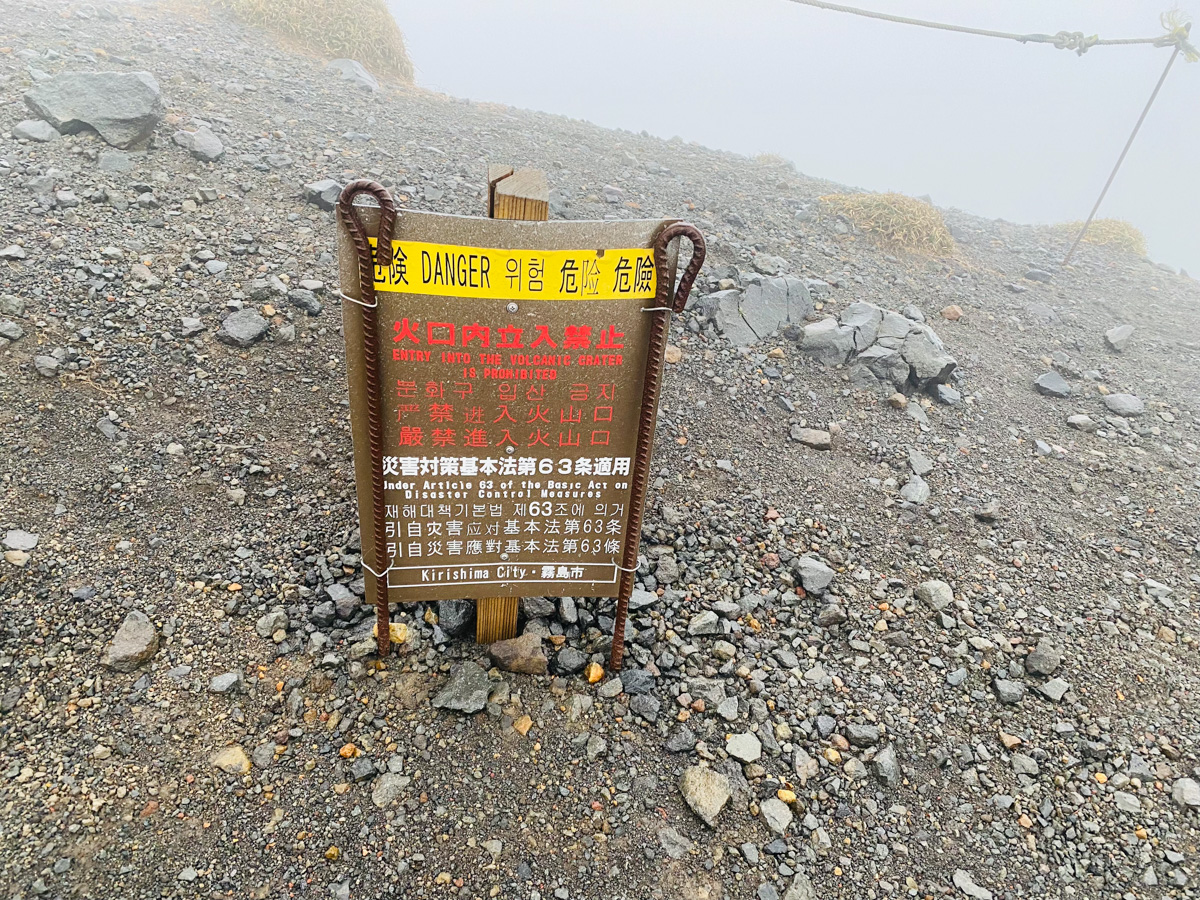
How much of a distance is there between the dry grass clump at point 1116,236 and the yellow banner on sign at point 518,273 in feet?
55.5

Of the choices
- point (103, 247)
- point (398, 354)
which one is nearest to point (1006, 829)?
point (398, 354)

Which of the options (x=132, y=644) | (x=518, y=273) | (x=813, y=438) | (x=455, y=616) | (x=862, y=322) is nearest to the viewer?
(x=518, y=273)

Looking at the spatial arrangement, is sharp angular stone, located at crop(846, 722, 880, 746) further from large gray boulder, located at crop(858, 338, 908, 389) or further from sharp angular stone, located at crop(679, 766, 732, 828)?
large gray boulder, located at crop(858, 338, 908, 389)

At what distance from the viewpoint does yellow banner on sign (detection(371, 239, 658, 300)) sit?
8.77 ft

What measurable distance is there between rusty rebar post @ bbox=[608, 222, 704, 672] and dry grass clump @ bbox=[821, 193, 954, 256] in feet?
30.4

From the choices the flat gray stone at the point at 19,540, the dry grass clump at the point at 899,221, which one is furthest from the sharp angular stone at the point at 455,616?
the dry grass clump at the point at 899,221

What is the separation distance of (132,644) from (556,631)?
7.84ft

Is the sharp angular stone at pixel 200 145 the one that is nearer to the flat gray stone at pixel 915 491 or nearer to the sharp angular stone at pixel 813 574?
the sharp angular stone at pixel 813 574

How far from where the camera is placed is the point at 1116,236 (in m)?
14.8

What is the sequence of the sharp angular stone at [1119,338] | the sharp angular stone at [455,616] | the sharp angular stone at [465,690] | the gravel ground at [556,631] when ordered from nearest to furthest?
the gravel ground at [556,631] → the sharp angular stone at [465,690] → the sharp angular stone at [455,616] → the sharp angular stone at [1119,338]

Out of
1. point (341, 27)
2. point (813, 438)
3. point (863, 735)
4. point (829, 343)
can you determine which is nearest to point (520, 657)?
point (863, 735)

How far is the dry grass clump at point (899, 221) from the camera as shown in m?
10.8

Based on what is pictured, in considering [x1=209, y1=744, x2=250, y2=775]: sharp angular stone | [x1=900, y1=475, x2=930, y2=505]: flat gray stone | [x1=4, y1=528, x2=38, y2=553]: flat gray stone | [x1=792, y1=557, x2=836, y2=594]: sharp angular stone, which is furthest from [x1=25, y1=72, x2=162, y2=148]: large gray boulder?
[x1=900, y1=475, x2=930, y2=505]: flat gray stone

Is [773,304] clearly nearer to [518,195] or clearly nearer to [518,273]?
[518,195]
